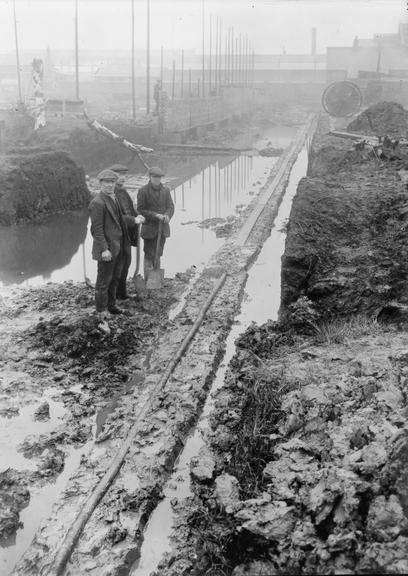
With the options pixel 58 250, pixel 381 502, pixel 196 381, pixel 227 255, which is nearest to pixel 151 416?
pixel 196 381

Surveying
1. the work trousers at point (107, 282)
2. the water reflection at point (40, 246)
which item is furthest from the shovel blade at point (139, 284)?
the water reflection at point (40, 246)

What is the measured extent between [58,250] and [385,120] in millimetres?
14388

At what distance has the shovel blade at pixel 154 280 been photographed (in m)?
8.70

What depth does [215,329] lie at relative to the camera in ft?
23.9

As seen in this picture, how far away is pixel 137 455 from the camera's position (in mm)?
4707

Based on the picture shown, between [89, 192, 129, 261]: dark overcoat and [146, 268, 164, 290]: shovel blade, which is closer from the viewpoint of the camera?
[89, 192, 129, 261]: dark overcoat

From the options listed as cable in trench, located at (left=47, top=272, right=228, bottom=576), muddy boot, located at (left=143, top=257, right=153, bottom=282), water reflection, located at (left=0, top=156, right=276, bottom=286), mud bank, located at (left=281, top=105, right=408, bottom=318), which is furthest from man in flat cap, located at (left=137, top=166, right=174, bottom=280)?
cable in trench, located at (left=47, top=272, right=228, bottom=576)

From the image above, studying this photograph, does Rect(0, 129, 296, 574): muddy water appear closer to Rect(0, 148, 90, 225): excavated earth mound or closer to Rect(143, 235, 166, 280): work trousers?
Rect(0, 148, 90, 225): excavated earth mound

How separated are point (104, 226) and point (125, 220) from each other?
23.0 inches

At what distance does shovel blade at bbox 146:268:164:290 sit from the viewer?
28.6ft

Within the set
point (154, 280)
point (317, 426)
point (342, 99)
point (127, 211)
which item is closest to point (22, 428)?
point (317, 426)

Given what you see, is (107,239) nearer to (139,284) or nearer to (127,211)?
(127,211)

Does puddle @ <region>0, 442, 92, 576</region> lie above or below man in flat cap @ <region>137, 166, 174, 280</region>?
below

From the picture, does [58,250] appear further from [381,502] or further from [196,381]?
[381,502]
